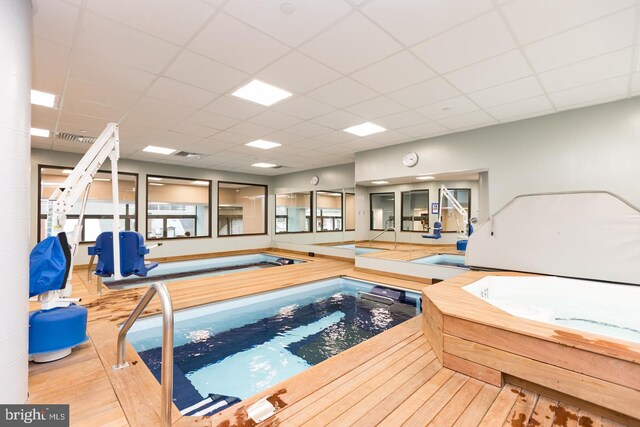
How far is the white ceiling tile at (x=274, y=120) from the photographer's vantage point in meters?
3.93

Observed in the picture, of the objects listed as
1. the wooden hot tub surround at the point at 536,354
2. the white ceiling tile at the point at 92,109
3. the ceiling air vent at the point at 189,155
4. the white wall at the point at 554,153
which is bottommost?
the wooden hot tub surround at the point at 536,354

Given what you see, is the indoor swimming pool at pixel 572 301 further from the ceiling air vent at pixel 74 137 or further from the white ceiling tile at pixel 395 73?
the ceiling air vent at pixel 74 137

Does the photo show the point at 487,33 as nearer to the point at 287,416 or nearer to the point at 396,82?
the point at 396,82

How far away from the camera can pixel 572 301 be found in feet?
10.3

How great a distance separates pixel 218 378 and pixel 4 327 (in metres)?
1.58

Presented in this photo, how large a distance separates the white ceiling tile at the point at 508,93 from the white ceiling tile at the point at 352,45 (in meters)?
1.53

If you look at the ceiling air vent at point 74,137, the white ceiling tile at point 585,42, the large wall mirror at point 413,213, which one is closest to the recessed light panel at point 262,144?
the large wall mirror at point 413,213

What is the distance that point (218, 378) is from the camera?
2535mm

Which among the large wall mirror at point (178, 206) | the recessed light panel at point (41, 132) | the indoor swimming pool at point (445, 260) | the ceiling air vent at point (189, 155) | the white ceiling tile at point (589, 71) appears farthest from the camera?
the large wall mirror at point (178, 206)

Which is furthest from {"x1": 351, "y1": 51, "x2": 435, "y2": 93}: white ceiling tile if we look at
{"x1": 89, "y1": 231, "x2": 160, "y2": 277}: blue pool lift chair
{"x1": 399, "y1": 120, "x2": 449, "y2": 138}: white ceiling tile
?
{"x1": 89, "y1": 231, "x2": 160, "y2": 277}: blue pool lift chair

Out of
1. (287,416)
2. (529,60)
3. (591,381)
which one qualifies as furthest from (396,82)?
(287,416)

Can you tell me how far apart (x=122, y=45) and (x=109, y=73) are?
24.4 inches

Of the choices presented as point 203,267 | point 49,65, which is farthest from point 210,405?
point 203,267

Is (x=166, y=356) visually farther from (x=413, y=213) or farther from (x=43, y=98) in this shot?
(x=413, y=213)
